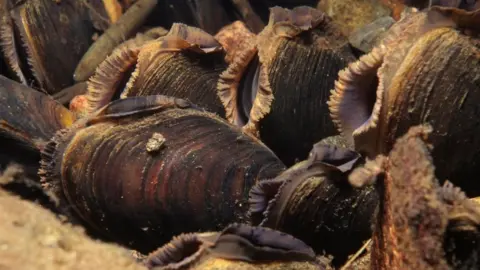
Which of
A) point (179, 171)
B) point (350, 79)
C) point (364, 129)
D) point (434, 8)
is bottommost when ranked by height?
point (179, 171)

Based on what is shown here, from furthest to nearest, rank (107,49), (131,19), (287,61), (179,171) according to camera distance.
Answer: (131,19), (107,49), (287,61), (179,171)

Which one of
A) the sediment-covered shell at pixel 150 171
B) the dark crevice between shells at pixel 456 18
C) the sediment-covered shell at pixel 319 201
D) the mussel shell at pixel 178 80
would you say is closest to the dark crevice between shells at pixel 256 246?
the sediment-covered shell at pixel 319 201

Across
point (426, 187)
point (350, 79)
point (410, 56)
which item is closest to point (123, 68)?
point (350, 79)

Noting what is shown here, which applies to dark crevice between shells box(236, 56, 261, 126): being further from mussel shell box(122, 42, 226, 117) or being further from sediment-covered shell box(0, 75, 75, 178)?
sediment-covered shell box(0, 75, 75, 178)

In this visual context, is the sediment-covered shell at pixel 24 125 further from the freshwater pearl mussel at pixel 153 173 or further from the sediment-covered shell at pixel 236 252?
the sediment-covered shell at pixel 236 252

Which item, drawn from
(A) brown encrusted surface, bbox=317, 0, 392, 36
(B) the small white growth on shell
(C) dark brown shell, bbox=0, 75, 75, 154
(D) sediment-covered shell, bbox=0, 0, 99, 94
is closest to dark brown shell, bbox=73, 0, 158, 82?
(D) sediment-covered shell, bbox=0, 0, 99, 94

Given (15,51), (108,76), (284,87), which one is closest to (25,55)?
(15,51)

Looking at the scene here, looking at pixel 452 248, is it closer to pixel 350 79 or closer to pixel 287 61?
pixel 350 79

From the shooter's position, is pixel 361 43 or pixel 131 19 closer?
pixel 361 43
